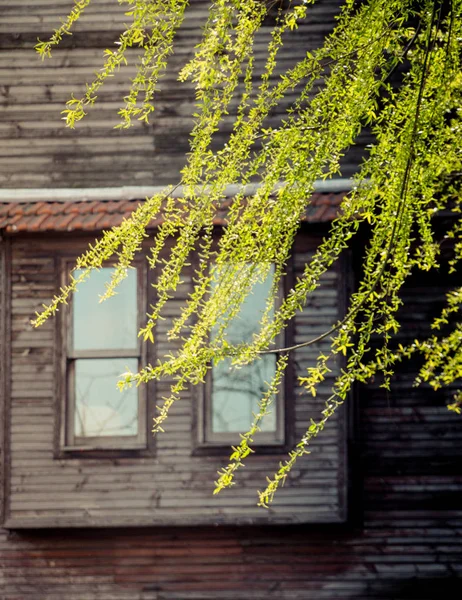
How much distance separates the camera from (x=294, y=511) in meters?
10.3

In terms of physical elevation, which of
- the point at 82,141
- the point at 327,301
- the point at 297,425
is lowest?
the point at 297,425

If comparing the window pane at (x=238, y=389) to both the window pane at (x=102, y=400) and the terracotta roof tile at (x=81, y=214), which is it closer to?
the window pane at (x=102, y=400)

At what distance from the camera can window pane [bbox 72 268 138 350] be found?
10.8m

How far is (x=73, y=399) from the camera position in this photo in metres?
10.8

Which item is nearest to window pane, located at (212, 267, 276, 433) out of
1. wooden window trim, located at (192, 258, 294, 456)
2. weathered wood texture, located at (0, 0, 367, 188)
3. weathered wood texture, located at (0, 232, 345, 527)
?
wooden window trim, located at (192, 258, 294, 456)

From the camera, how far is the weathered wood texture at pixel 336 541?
10.6 metres

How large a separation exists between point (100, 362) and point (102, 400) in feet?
1.22

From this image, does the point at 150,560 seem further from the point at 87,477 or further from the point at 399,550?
the point at 399,550

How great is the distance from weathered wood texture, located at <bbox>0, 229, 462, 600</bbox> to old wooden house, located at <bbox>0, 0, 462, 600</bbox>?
0.04 feet

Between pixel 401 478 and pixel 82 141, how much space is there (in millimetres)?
4619

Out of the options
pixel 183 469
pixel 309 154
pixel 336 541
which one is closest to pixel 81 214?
pixel 183 469

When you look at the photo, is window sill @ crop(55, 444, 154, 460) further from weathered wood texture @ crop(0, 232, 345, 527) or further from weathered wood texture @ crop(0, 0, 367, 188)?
weathered wood texture @ crop(0, 0, 367, 188)

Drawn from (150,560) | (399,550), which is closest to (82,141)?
(150,560)

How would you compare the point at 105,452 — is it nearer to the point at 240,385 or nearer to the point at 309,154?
the point at 240,385
